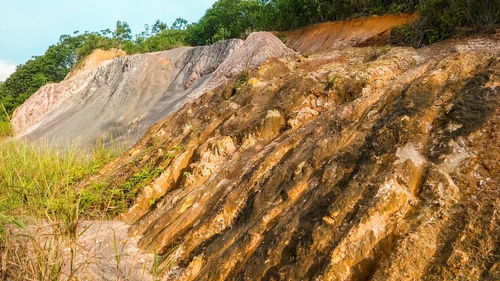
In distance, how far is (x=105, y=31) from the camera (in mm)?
25031

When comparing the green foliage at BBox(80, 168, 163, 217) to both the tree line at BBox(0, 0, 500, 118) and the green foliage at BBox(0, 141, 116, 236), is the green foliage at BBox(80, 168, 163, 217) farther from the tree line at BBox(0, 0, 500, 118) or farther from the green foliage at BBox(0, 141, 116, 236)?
the tree line at BBox(0, 0, 500, 118)

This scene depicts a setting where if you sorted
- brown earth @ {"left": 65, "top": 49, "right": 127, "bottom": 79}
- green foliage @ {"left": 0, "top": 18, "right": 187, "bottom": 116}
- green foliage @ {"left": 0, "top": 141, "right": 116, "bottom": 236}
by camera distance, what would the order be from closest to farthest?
green foliage @ {"left": 0, "top": 141, "right": 116, "bottom": 236}, brown earth @ {"left": 65, "top": 49, "right": 127, "bottom": 79}, green foliage @ {"left": 0, "top": 18, "right": 187, "bottom": 116}

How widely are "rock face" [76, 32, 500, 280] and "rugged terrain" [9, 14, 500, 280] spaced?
1cm

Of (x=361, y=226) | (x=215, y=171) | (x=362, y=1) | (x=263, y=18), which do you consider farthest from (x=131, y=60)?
(x=361, y=226)

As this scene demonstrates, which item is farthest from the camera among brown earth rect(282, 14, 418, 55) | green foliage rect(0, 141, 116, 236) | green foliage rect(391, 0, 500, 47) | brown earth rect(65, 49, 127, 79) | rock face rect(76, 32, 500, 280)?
brown earth rect(65, 49, 127, 79)

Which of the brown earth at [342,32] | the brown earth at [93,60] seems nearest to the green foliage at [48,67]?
the brown earth at [93,60]

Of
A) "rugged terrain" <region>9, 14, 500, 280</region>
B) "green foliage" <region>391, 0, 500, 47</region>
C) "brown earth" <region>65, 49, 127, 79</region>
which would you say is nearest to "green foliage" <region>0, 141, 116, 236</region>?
"rugged terrain" <region>9, 14, 500, 280</region>

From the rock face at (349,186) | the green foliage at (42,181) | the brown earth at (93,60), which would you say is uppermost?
the brown earth at (93,60)

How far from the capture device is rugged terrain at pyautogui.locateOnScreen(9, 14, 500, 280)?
225 cm

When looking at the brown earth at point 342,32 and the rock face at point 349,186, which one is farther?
the brown earth at point 342,32

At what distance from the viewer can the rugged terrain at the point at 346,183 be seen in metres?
2.25

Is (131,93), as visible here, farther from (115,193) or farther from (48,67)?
(48,67)

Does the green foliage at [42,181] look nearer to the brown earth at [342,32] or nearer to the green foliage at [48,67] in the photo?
the brown earth at [342,32]

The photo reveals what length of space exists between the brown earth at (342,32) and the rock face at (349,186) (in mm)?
4829
